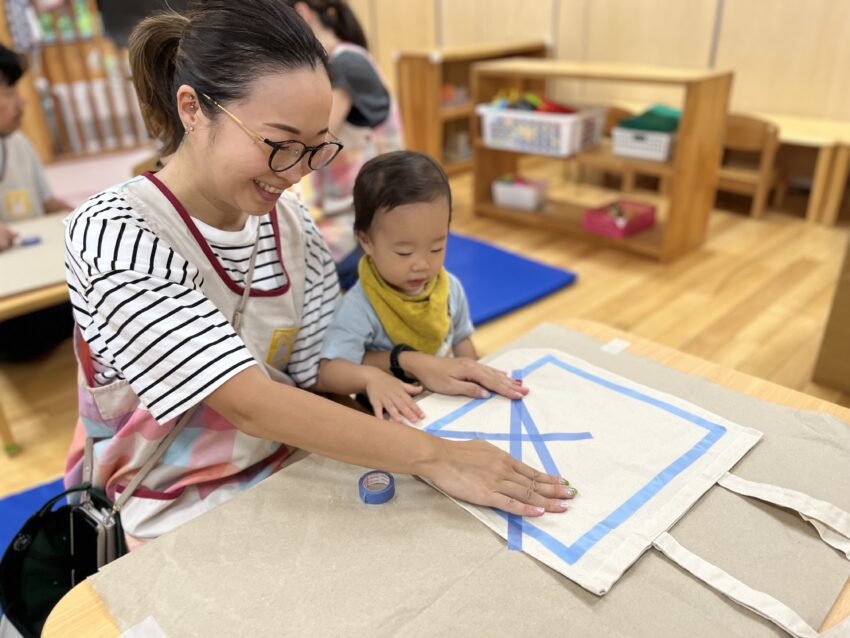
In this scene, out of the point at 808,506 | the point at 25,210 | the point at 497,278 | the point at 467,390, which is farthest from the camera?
the point at 497,278

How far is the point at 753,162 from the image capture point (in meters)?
4.16

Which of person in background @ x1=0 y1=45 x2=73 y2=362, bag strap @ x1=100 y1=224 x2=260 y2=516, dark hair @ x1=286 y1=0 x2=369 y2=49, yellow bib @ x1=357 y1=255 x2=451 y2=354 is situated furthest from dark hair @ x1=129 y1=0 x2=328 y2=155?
person in background @ x1=0 y1=45 x2=73 y2=362

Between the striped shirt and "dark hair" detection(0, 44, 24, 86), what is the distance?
5.45 feet

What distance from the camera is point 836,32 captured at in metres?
3.77

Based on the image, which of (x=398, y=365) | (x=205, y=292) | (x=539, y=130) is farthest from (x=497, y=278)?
(x=205, y=292)

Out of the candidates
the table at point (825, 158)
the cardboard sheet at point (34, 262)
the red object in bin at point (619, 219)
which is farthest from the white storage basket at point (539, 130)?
the cardboard sheet at point (34, 262)

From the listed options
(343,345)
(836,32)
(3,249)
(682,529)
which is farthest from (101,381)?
(836,32)

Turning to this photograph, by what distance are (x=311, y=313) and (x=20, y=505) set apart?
1146 millimetres

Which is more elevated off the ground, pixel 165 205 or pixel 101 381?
pixel 165 205

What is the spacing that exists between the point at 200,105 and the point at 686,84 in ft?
8.80

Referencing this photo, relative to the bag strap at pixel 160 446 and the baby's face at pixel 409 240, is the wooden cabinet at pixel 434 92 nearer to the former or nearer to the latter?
the baby's face at pixel 409 240

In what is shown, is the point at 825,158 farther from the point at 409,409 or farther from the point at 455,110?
the point at 409,409

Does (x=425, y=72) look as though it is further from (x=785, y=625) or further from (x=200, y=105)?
(x=785, y=625)

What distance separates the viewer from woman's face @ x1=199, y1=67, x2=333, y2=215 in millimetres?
862
